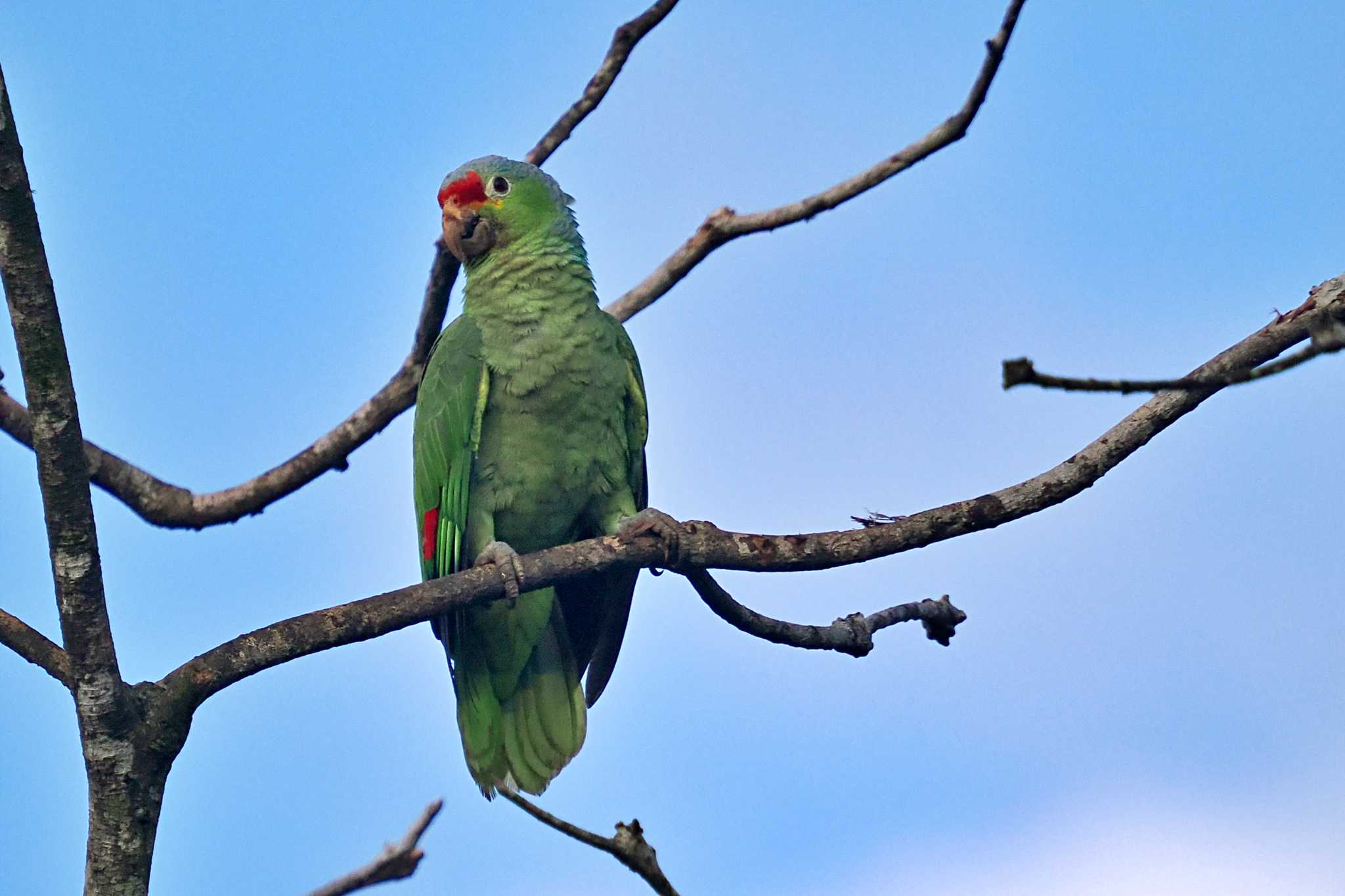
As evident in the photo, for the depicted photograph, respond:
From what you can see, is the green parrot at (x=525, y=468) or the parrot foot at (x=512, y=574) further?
the green parrot at (x=525, y=468)

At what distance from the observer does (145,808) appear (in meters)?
3.38

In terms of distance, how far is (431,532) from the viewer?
501 cm

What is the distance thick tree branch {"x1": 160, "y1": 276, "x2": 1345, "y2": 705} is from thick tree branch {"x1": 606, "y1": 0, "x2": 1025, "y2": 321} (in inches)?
44.4

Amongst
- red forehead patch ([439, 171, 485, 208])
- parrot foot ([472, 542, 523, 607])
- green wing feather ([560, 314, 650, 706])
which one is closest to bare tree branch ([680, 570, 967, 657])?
parrot foot ([472, 542, 523, 607])

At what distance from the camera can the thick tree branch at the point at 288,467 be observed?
17.0ft

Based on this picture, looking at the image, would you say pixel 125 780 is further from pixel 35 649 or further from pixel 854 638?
pixel 854 638

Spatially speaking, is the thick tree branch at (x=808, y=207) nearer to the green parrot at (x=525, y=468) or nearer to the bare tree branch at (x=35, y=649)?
the green parrot at (x=525, y=468)

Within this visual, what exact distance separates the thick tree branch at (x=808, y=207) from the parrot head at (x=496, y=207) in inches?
23.2

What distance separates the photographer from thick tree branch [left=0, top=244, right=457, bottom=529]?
517 centimetres

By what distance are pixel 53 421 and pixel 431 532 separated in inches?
79.4

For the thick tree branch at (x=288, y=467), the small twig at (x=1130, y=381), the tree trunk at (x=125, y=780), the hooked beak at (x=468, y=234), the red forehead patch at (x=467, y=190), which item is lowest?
the small twig at (x=1130, y=381)

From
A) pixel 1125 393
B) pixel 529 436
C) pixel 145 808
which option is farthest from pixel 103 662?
pixel 1125 393

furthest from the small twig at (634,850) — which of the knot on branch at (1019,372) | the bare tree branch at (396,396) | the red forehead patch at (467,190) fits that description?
the red forehead patch at (467,190)

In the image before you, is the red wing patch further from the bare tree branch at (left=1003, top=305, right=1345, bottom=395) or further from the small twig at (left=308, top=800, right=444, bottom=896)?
the bare tree branch at (left=1003, top=305, right=1345, bottom=395)
